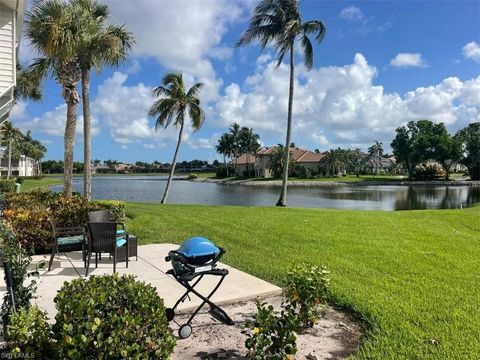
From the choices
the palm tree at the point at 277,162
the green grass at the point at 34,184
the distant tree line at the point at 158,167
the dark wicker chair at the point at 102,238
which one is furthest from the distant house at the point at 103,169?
the dark wicker chair at the point at 102,238

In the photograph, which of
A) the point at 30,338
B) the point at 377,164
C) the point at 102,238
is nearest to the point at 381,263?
the point at 102,238

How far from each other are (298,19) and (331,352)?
19.3 m

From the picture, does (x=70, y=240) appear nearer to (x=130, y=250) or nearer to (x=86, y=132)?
(x=130, y=250)

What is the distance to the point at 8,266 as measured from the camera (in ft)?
10.1

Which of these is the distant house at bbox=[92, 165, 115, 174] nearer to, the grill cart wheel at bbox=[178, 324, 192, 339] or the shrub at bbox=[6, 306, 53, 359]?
the grill cart wheel at bbox=[178, 324, 192, 339]

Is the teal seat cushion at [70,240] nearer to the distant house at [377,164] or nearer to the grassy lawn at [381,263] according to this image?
the grassy lawn at [381,263]

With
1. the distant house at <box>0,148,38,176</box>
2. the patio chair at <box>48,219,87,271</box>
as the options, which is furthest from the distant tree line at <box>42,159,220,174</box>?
the patio chair at <box>48,219,87,271</box>

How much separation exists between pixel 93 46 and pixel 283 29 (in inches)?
394

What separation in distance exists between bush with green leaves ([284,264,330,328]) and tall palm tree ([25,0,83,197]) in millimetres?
10565

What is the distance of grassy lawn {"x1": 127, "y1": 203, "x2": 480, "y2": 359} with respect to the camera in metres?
3.66

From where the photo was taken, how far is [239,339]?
357cm

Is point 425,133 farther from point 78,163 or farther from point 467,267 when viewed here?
point 78,163

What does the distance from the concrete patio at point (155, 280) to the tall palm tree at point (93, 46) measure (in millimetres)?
8465

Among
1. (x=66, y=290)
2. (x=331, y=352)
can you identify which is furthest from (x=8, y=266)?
(x=331, y=352)
